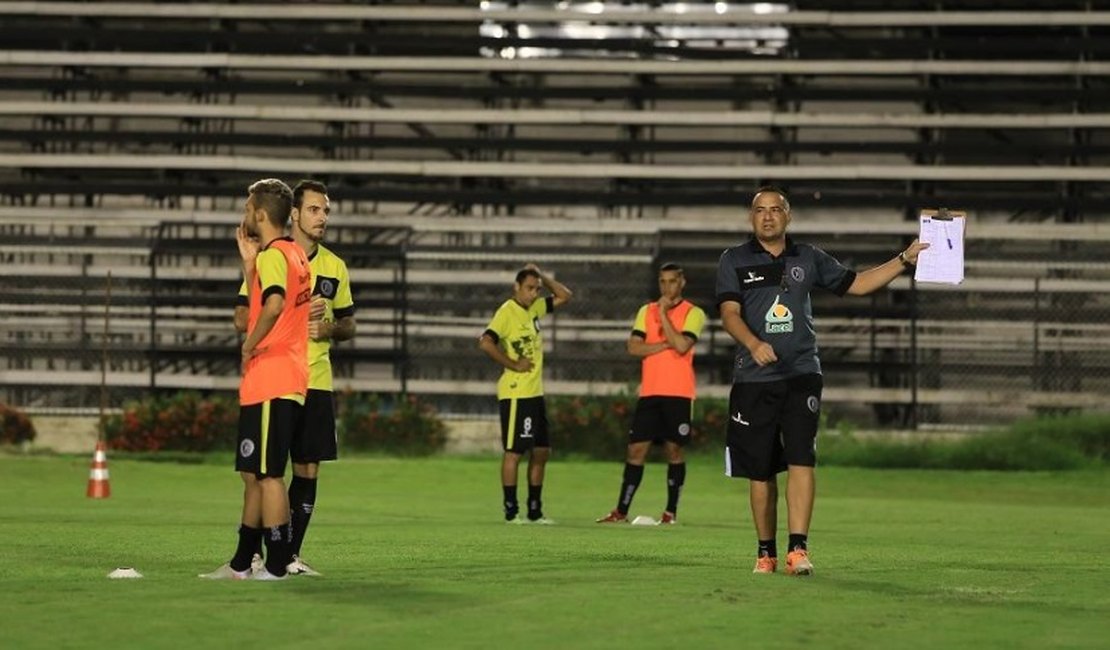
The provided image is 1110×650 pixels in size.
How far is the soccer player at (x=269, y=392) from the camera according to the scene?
8.96m

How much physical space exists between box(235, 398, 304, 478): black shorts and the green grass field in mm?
524

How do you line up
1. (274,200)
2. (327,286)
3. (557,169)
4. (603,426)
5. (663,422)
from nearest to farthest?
(274,200) < (327,286) < (663,422) < (603,426) < (557,169)

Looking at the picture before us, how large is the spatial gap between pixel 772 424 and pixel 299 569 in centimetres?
232

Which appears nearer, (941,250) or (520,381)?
(941,250)

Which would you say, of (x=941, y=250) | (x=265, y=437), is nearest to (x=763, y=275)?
(x=941, y=250)

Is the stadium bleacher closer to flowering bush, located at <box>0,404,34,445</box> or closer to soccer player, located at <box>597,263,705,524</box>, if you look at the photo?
flowering bush, located at <box>0,404,34,445</box>

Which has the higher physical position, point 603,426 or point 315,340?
point 315,340

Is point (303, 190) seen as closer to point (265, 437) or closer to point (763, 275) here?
point (265, 437)

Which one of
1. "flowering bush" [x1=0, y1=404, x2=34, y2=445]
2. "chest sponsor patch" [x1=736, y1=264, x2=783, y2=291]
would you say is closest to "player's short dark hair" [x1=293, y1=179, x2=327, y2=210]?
"chest sponsor patch" [x1=736, y1=264, x2=783, y2=291]

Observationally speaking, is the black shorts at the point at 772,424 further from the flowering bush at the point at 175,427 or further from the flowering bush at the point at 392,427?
the flowering bush at the point at 175,427

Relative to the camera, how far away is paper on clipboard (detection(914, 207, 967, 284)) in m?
9.73

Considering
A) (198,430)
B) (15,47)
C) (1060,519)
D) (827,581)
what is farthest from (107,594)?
(15,47)

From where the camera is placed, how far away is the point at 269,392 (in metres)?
9.01

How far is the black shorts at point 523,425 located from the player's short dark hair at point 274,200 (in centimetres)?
680
